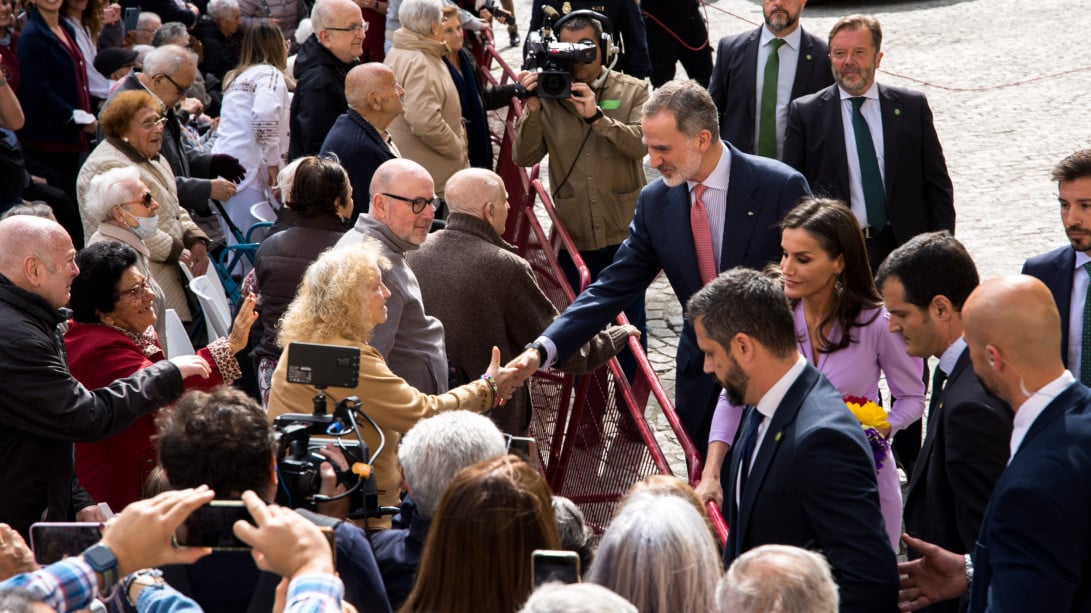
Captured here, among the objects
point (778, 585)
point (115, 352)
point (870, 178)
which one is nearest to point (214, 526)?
point (778, 585)

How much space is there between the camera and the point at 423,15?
8.43m

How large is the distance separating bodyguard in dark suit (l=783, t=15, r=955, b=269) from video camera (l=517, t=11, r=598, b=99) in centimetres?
140

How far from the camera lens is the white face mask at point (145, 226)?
252 inches

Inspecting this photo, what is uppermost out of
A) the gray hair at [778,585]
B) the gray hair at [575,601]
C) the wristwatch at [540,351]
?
the gray hair at [575,601]

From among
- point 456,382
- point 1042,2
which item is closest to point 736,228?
point 456,382

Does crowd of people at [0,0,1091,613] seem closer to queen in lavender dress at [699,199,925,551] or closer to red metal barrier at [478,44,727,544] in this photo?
queen in lavender dress at [699,199,925,551]

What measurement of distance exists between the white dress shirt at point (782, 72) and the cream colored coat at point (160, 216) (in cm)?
363

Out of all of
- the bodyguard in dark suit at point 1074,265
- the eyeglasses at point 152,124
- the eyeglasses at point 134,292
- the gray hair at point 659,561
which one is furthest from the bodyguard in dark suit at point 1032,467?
the eyeglasses at point 152,124

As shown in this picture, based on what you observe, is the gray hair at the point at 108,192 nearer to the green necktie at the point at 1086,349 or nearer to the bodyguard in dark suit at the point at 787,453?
the bodyguard in dark suit at the point at 787,453

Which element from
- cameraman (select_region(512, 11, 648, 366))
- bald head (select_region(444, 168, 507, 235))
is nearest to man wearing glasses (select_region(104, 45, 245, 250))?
cameraman (select_region(512, 11, 648, 366))

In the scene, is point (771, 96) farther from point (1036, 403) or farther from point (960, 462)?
point (1036, 403)

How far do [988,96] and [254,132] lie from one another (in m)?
8.89

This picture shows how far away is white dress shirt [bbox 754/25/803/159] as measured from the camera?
768 centimetres

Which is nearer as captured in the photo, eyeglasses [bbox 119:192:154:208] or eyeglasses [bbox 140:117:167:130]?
eyeglasses [bbox 119:192:154:208]
